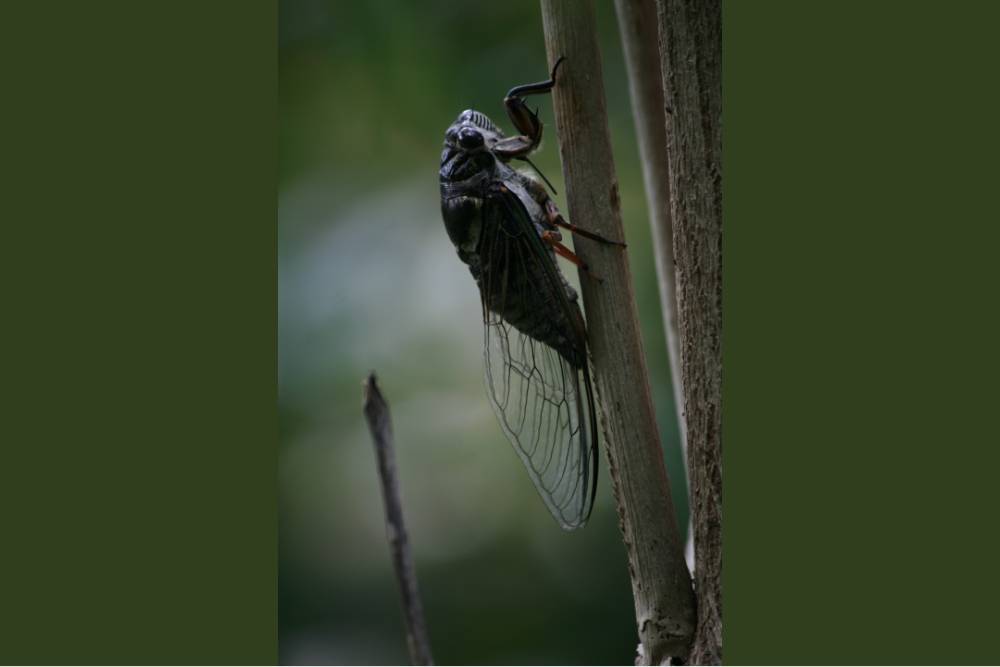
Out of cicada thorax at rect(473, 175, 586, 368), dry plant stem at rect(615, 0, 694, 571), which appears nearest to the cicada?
cicada thorax at rect(473, 175, 586, 368)

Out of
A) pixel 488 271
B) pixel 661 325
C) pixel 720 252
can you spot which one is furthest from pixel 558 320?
pixel 661 325

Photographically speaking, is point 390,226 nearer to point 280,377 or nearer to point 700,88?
point 280,377

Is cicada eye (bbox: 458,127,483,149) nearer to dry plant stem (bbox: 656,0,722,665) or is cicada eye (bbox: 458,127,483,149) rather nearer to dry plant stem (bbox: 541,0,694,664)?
dry plant stem (bbox: 541,0,694,664)

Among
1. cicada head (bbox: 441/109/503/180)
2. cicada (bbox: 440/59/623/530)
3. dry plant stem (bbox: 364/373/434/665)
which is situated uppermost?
cicada head (bbox: 441/109/503/180)

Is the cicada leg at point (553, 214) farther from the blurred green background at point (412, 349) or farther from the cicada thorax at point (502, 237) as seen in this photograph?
the blurred green background at point (412, 349)

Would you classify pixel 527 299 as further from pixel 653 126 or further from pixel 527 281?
pixel 653 126

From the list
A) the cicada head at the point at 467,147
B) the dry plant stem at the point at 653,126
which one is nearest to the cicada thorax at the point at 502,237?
the cicada head at the point at 467,147

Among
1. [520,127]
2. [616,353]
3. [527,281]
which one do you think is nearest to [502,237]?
[527,281]
